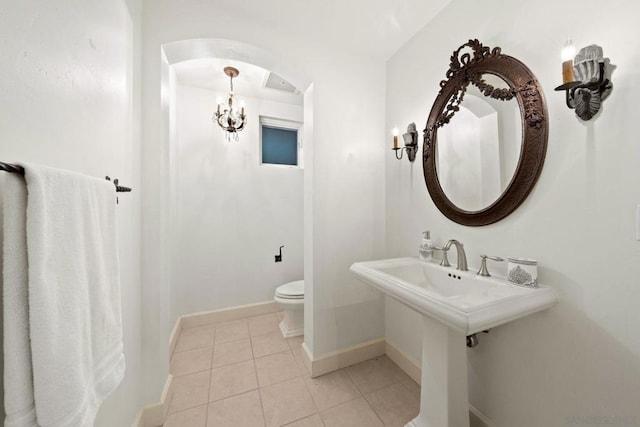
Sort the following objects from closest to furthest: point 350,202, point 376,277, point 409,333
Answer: point 376,277, point 409,333, point 350,202

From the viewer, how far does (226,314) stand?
241cm

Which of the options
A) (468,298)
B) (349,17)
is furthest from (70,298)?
(349,17)

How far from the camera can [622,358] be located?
0.78 metres

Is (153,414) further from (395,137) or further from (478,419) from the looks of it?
Answer: (395,137)

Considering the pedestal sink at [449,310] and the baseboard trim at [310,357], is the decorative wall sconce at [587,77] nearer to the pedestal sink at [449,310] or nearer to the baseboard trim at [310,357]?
the pedestal sink at [449,310]

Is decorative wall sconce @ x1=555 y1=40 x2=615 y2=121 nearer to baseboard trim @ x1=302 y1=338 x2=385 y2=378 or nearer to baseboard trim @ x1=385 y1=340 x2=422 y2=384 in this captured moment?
baseboard trim @ x1=385 y1=340 x2=422 y2=384

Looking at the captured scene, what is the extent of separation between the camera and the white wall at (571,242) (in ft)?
2.53

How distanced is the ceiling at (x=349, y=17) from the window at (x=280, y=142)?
1.25 m

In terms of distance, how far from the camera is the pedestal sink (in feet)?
2.62

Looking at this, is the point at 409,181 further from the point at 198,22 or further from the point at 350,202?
the point at 198,22

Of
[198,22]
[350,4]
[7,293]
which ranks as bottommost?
[7,293]

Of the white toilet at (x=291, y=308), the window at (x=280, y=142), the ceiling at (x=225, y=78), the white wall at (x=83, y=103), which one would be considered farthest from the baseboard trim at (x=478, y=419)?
the ceiling at (x=225, y=78)

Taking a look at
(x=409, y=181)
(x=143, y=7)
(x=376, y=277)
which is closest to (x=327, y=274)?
(x=376, y=277)

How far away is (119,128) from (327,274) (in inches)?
→ 58.1
